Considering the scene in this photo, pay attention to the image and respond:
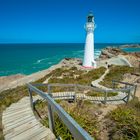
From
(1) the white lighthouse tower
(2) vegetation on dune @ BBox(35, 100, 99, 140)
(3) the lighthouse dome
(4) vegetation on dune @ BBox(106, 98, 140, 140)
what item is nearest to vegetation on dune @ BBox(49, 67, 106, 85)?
(1) the white lighthouse tower

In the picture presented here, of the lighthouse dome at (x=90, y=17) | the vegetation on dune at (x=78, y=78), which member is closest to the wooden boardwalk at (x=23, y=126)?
the vegetation on dune at (x=78, y=78)

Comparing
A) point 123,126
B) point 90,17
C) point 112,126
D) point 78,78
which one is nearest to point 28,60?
point 90,17

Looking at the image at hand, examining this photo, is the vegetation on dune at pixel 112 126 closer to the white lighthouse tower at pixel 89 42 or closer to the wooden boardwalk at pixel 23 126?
the wooden boardwalk at pixel 23 126

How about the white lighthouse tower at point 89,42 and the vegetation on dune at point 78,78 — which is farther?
the white lighthouse tower at point 89,42

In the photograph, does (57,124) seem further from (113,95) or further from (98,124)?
(113,95)

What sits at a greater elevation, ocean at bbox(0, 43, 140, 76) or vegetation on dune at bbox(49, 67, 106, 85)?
vegetation on dune at bbox(49, 67, 106, 85)

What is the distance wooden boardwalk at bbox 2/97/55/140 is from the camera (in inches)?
166

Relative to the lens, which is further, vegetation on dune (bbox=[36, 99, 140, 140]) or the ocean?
the ocean

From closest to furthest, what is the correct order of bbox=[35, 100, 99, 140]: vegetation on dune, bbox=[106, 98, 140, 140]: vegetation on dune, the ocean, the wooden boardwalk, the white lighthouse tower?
1. the wooden boardwalk
2. bbox=[35, 100, 99, 140]: vegetation on dune
3. bbox=[106, 98, 140, 140]: vegetation on dune
4. the white lighthouse tower
5. the ocean

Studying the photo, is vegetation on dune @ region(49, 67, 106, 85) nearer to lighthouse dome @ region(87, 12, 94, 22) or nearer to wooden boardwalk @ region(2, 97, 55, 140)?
wooden boardwalk @ region(2, 97, 55, 140)

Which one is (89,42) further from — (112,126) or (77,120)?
(77,120)

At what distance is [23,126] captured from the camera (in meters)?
4.75

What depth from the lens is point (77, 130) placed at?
2.49 m

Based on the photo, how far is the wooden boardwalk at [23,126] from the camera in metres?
4.21
